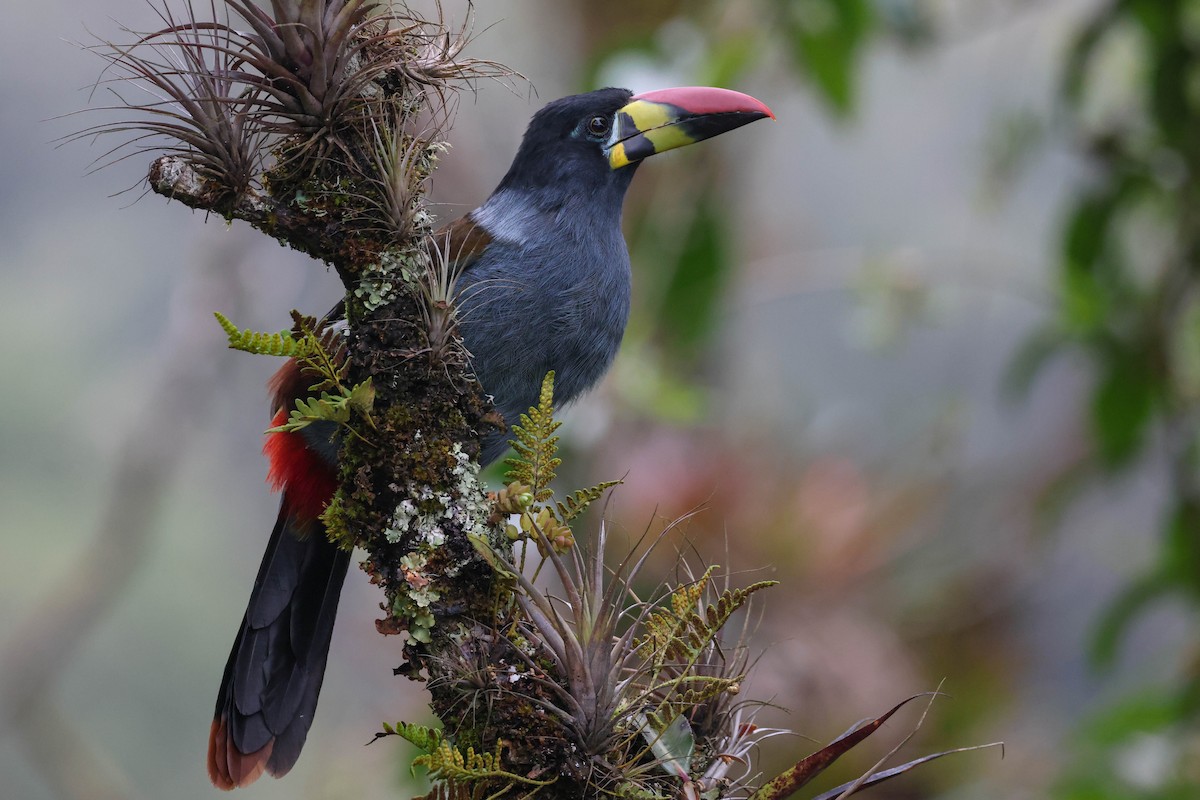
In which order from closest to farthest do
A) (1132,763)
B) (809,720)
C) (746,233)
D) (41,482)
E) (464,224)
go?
(464,224), (1132,763), (41,482), (809,720), (746,233)

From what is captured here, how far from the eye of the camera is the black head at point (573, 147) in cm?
247

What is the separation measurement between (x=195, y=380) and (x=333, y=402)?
305cm

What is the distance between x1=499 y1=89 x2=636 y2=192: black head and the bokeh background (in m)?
0.37

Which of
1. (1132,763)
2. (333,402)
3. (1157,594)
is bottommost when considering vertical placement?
(1132,763)

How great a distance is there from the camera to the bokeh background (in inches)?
126

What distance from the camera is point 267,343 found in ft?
4.49

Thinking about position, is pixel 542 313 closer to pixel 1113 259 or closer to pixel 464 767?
pixel 464 767

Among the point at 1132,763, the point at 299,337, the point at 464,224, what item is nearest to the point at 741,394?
the point at 1132,763

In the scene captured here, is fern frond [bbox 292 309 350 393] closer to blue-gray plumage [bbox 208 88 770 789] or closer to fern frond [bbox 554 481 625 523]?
fern frond [bbox 554 481 625 523]

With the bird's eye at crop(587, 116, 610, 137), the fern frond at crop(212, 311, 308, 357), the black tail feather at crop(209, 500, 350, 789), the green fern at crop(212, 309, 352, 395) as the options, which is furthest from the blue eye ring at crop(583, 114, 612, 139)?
the fern frond at crop(212, 311, 308, 357)

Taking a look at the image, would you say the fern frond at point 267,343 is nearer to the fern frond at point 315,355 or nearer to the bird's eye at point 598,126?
the fern frond at point 315,355

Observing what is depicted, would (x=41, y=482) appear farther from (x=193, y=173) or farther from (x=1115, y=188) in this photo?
(x=1115, y=188)

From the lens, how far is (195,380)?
14.0 ft

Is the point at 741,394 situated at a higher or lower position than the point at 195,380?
lower
